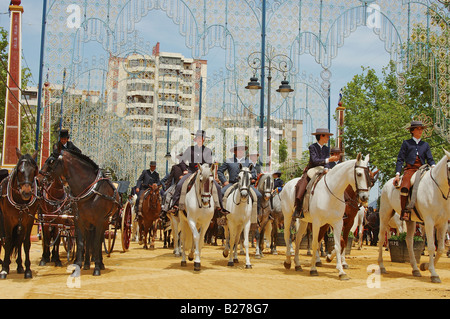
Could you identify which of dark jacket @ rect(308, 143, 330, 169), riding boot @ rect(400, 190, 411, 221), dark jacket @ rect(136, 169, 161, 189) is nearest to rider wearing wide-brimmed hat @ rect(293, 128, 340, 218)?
dark jacket @ rect(308, 143, 330, 169)

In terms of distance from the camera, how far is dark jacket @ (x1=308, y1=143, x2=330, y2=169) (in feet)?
43.2

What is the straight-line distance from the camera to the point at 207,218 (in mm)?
13039

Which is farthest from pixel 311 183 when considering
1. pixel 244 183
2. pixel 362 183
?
pixel 362 183

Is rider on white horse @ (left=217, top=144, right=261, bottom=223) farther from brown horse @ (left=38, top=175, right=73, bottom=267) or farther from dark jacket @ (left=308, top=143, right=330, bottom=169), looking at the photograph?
brown horse @ (left=38, top=175, right=73, bottom=267)

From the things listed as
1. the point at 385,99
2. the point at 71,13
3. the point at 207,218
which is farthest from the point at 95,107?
the point at 207,218

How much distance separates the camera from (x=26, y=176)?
1078cm

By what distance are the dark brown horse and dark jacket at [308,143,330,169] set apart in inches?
180

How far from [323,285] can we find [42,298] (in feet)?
16.5

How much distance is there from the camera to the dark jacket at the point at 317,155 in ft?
43.2

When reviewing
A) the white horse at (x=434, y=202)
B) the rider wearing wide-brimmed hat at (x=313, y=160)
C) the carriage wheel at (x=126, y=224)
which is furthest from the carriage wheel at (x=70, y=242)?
the white horse at (x=434, y=202)

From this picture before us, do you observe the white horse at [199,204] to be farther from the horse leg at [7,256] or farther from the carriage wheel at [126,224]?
the carriage wheel at [126,224]

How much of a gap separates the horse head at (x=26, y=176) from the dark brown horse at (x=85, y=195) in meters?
0.66

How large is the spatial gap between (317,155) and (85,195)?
533 centimetres

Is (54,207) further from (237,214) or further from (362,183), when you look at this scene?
(362,183)
